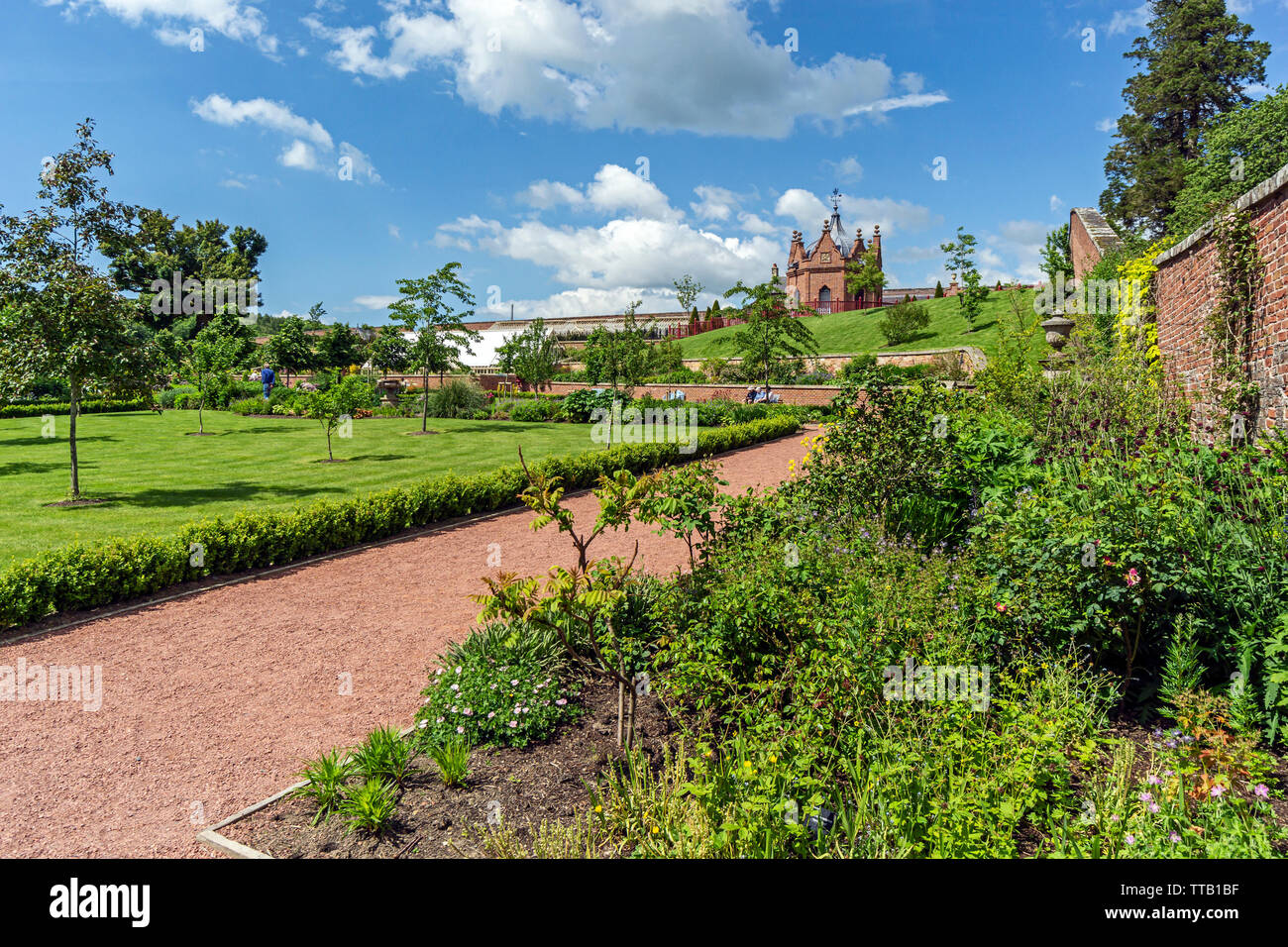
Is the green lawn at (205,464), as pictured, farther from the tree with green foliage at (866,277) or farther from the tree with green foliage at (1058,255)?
the tree with green foliage at (866,277)

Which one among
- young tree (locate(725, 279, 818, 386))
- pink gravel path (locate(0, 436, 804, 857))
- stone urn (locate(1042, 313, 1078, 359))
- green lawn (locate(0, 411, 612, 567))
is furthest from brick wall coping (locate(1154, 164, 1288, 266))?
young tree (locate(725, 279, 818, 386))

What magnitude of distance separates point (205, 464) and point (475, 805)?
14.9 meters

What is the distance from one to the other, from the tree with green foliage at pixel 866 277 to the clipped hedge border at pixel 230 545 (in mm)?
52489

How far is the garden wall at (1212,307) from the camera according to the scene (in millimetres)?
6660

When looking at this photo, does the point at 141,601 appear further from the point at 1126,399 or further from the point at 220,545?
the point at 1126,399

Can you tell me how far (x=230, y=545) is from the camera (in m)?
7.78

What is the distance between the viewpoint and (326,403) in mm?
15680

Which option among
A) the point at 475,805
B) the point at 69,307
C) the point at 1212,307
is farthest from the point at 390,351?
the point at 475,805

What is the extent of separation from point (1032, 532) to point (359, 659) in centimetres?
520

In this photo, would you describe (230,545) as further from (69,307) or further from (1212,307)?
(1212,307)

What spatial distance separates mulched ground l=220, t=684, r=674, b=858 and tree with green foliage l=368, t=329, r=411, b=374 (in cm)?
2009
